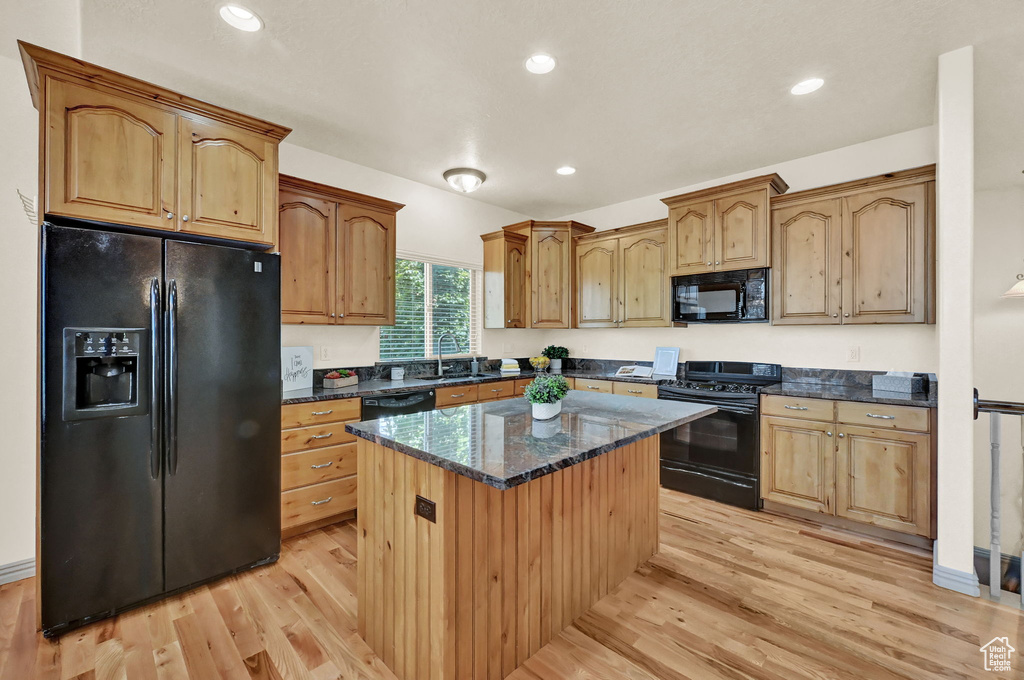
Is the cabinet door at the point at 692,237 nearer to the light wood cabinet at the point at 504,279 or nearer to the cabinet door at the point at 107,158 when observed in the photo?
the light wood cabinet at the point at 504,279

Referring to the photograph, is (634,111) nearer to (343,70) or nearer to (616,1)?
(616,1)

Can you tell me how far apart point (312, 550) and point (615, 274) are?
3547 millimetres

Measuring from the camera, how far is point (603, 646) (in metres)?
1.90

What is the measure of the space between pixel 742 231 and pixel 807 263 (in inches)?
20.8

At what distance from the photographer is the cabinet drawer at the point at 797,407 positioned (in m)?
3.02

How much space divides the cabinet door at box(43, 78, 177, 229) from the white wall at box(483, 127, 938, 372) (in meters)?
3.14

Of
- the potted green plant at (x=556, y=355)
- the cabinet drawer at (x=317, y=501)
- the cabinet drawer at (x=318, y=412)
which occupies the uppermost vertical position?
the potted green plant at (x=556, y=355)

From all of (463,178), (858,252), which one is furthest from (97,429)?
(858,252)

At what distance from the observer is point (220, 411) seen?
2.33 metres

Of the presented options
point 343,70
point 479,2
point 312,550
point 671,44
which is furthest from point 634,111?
point 312,550

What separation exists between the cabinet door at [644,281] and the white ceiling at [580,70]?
0.92 meters

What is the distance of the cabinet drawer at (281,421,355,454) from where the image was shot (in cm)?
281

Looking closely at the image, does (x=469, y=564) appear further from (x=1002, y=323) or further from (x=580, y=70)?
(x=1002, y=323)

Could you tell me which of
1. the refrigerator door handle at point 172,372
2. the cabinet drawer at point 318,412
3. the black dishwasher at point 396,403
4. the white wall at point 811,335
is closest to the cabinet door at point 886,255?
the white wall at point 811,335
